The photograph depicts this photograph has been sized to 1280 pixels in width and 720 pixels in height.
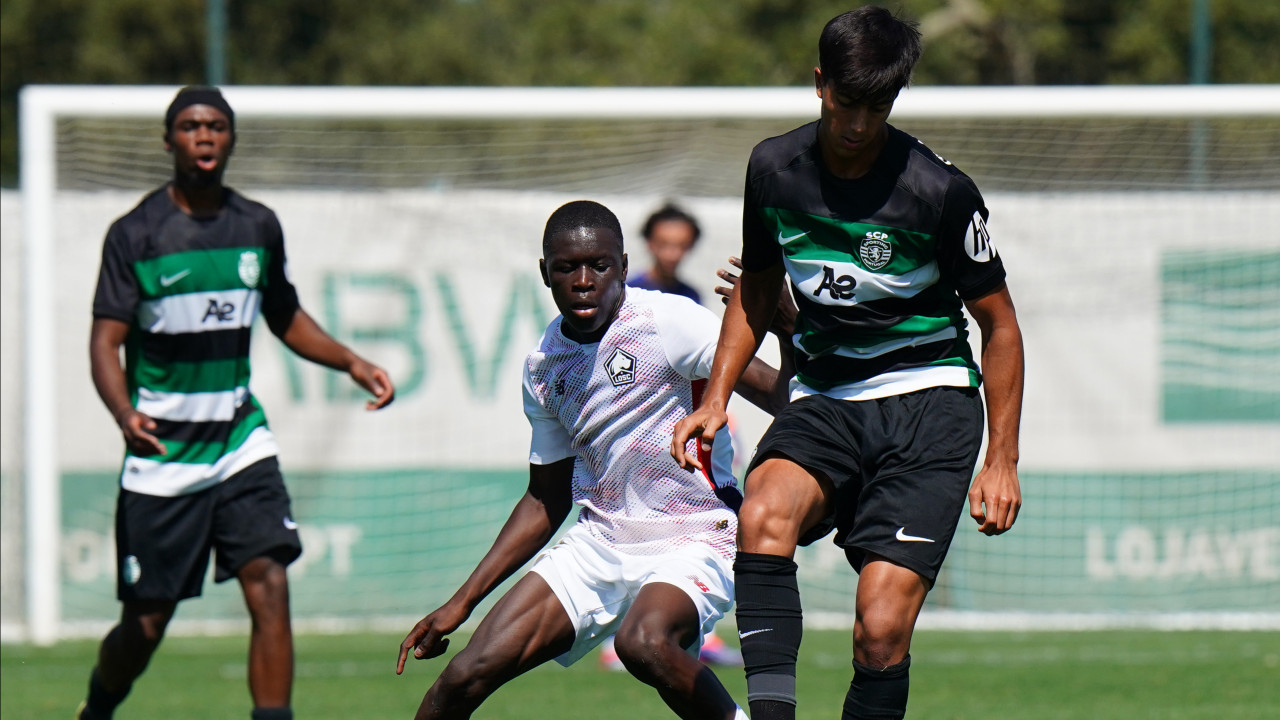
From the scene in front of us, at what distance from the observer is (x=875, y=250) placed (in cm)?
437

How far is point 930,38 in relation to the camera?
23453mm

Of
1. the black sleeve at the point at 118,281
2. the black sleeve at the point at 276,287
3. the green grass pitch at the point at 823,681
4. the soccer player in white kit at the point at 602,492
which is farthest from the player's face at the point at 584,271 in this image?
the green grass pitch at the point at 823,681

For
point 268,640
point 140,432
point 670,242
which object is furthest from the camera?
point 670,242

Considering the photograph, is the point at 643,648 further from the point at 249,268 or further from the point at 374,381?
the point at 249,268

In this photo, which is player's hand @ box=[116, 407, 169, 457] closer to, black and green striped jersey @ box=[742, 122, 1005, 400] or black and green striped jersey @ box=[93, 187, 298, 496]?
black and green striped jersey @ box=[93, 187, 298, 496]

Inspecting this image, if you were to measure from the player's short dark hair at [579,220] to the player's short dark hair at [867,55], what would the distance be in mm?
845

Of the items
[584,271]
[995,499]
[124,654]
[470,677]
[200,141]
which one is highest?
[200,141]

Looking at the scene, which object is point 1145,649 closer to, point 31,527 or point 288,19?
point 31,527

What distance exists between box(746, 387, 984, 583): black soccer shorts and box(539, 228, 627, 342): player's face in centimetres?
64

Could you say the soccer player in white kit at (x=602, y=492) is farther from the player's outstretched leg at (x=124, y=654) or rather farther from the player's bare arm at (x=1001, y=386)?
the player's outstretched leg at (x=124, y=654)

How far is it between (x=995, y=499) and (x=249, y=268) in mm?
3294

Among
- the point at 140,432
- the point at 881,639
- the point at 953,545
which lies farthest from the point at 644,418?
the point at 953,545

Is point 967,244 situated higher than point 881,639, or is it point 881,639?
point 967,244

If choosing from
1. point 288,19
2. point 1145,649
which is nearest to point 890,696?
point 1145,649
